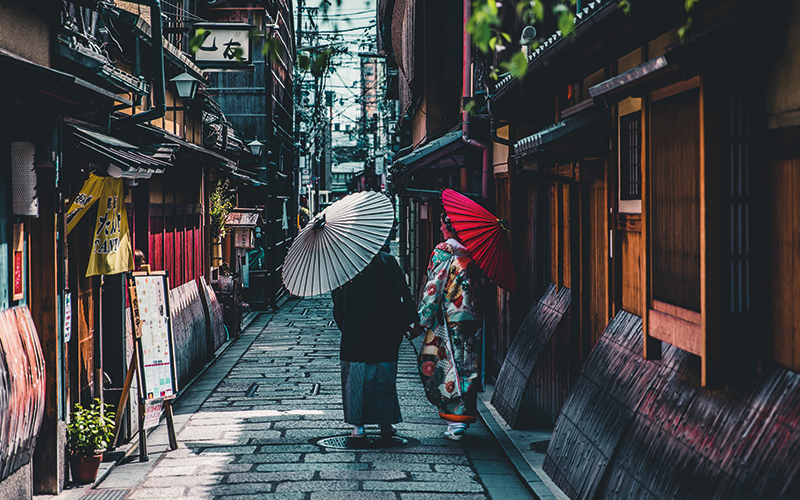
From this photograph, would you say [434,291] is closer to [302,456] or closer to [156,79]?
[302,456]

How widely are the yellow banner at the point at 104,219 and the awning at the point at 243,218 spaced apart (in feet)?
47.2

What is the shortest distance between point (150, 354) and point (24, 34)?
3966 mm

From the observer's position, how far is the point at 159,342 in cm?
967

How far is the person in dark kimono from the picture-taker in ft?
31.6

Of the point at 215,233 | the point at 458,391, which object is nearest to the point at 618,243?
the point at 458,391

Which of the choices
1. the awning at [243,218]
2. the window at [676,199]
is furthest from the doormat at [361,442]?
the awning at [243,218]

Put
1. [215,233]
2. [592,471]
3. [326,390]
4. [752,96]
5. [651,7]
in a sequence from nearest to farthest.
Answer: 1. [752,96]
2. [651,7]
3. [592,471]
4. [326,390]
5. [215,233]

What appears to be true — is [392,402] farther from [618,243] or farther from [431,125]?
[431,125]

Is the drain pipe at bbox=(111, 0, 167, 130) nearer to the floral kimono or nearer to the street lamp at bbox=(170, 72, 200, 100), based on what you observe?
the street lamp at bbox=(170, 72, 200, 100)

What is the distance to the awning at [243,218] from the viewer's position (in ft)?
77.6

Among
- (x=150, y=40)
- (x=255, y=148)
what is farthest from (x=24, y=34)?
(x=255, y=148)

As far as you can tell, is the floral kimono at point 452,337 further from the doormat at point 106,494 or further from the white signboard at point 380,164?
the white signboard at point 380,164

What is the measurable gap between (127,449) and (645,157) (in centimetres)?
705

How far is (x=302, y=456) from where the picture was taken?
30.1 feet
